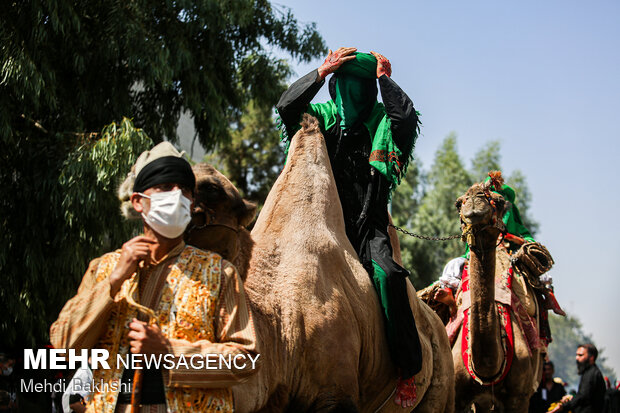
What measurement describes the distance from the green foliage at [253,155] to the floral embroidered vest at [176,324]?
17.0m

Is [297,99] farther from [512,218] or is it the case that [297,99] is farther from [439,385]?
[512,218]

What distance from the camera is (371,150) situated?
191 inches

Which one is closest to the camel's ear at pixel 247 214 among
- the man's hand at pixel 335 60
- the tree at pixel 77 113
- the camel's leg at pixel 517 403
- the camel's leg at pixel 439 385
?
the man's hand at pixel 335 60

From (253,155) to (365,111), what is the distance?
15.9m

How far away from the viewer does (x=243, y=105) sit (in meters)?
13.6

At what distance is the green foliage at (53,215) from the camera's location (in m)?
9.23

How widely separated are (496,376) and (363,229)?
2929 mm

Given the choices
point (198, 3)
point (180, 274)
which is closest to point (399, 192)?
point (198, 3)

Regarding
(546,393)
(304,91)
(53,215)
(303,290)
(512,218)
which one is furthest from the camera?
(546,393)

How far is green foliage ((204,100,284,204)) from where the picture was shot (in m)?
20.1

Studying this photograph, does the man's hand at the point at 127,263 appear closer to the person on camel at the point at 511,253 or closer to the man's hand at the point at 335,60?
the man's hand at the point at 335,60

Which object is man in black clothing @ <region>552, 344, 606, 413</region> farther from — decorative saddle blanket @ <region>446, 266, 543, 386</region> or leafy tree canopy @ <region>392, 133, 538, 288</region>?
leafy tree canopy @ <region>392, 133, 538, 288</region>

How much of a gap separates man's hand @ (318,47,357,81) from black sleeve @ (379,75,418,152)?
12.3 inches

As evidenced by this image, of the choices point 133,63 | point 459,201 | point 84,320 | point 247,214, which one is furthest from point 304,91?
point 133,63
